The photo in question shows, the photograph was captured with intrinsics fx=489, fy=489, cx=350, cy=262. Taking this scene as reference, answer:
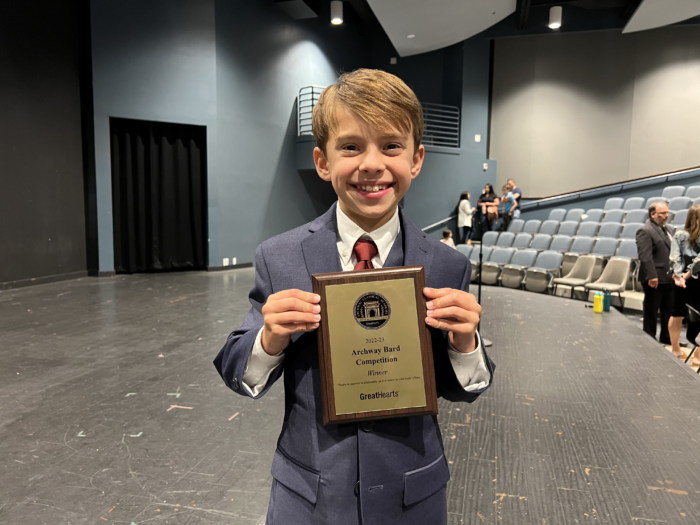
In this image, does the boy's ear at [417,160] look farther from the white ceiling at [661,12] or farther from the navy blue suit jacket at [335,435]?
the white ceiling at [661,12]

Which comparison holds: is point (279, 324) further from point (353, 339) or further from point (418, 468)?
point (418, 468)

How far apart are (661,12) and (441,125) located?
435 cm

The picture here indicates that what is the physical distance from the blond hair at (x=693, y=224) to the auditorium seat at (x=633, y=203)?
4.78 meters

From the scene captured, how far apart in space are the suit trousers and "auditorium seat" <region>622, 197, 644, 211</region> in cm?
455

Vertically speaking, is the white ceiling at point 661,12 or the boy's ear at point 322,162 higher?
the white ceiling at point 661,12

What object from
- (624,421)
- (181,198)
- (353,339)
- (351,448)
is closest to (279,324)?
(353,339)

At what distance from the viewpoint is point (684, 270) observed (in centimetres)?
411

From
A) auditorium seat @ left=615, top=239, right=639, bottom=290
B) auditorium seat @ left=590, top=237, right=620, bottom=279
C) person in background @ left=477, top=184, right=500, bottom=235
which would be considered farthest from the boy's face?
person in background @ left=477, top=184, right=500, bottom=235

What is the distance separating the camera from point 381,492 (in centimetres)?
80

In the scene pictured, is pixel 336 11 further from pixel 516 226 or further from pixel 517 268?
pixel 517 268

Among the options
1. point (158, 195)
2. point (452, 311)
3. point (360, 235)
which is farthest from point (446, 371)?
point (158, 195)

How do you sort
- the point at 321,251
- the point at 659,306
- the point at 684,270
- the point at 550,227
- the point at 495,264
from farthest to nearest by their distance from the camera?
the point at 550,227 → the point at 495,264 → the point at 659,306 → the point at 684,270 → the point at 321,251

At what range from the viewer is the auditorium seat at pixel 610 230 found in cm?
748

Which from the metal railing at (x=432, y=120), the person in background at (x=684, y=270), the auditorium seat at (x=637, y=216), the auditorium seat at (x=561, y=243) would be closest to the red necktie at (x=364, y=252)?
the person in background at (x=684, y=270)
